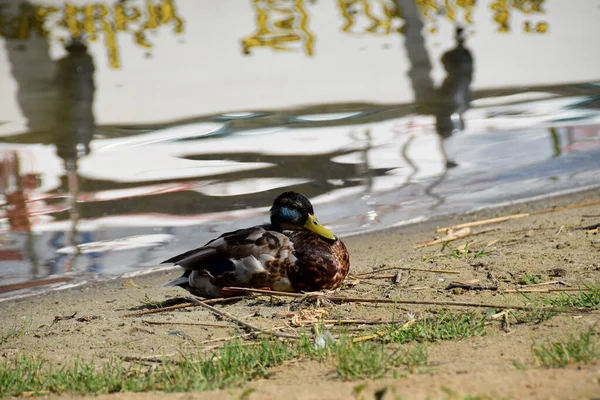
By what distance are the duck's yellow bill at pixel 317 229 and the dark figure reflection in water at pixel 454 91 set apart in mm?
3579

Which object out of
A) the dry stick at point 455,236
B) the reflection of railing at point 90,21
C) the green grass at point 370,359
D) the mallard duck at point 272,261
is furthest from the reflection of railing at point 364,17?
the green grass at point 370,359

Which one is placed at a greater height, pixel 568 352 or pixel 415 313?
pixel 568 352

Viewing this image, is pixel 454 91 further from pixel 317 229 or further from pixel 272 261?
pixel 272 261

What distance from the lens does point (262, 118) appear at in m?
10.0

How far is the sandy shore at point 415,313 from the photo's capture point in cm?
285

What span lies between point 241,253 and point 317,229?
48 centimetres

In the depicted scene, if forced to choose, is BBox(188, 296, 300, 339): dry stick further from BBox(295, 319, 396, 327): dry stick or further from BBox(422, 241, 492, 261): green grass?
BBox(422, 241, 492, 261): green grass

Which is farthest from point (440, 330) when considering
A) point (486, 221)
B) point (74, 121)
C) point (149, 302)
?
point (74, 121)

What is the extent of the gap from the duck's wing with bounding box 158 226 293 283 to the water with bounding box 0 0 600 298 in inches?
57.7

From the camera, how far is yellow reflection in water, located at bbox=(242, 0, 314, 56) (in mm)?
11664

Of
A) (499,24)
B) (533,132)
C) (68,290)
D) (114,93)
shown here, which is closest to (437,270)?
(68,290)

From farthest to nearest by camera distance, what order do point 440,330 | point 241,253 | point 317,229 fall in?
point 317,229
point 241,253
point 440,330

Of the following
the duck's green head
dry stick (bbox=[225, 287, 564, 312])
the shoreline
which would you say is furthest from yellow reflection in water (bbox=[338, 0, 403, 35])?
dry stick (bbox=[225, 287, 564, 312])

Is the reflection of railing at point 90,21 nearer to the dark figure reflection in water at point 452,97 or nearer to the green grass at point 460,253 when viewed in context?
the dark figure reflection in water at point 452,97
